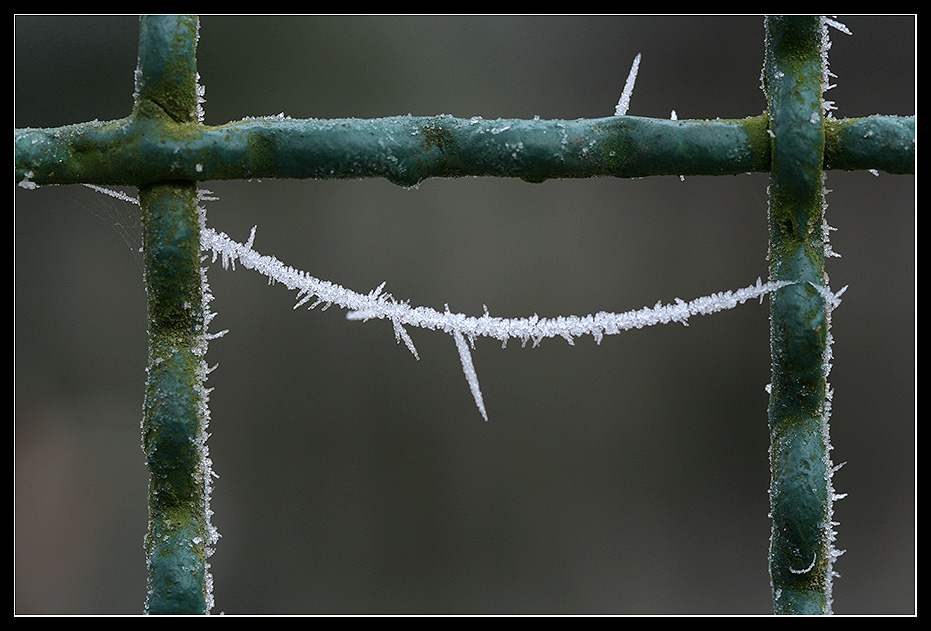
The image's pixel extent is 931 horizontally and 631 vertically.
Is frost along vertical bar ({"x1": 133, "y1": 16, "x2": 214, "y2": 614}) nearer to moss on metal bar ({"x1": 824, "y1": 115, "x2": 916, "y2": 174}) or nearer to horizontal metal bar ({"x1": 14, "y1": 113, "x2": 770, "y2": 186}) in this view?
horizontal metal bar ({"x1": 14, "y1": 113, "x2": 770, "y2": 186})

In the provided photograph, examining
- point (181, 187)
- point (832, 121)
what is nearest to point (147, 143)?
point (181, 187)

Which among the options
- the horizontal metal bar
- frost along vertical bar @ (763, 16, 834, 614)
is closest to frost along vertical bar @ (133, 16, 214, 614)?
the horizontal metal bar

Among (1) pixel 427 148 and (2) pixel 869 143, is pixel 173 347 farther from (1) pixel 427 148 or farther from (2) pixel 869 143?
(2) pixel 869 143

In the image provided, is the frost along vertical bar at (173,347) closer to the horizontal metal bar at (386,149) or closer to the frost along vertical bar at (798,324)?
the horizontal metal bar at (386,149)

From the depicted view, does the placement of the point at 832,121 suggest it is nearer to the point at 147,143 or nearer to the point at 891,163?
the point at 891,163

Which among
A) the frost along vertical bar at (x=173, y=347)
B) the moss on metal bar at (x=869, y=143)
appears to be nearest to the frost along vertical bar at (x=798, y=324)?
the moss on metal bar at (x=869, y=143)

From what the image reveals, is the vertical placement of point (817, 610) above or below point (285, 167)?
below

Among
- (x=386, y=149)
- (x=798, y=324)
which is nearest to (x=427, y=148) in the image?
(x=386, y=149)

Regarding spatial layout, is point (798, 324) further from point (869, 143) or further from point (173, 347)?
point (173, 347)
